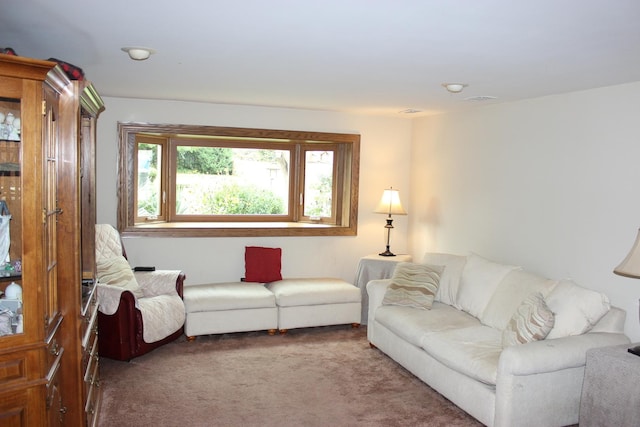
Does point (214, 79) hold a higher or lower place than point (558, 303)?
higher

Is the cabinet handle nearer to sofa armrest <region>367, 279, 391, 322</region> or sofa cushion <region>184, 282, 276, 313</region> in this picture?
sofa cushion <region>184, 282, 276, 313</region>

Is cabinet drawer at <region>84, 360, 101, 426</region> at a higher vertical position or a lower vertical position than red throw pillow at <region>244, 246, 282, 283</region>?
lower

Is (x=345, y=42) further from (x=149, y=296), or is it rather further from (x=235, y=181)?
(x=235, y=181)

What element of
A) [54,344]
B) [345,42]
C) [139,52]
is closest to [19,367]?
[54,344]

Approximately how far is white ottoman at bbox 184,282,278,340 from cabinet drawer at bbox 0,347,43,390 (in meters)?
2.74

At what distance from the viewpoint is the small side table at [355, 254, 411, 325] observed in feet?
18.6

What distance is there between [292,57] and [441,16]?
1.13 metres

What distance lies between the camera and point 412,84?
3.96 meters

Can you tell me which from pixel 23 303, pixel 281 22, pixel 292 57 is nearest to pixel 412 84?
pixel 292 57

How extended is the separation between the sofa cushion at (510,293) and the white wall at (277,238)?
2186 millimetres

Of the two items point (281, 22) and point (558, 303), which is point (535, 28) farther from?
point (558, 303)

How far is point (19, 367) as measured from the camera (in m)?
2.17

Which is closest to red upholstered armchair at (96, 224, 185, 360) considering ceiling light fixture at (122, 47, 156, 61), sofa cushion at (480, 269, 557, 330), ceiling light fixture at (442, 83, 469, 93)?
ceiling light fixture at (122, 47, 156, 61)

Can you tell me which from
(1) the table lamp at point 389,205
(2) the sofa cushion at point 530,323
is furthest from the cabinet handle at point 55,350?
(1) the table lamp at point 389,205
